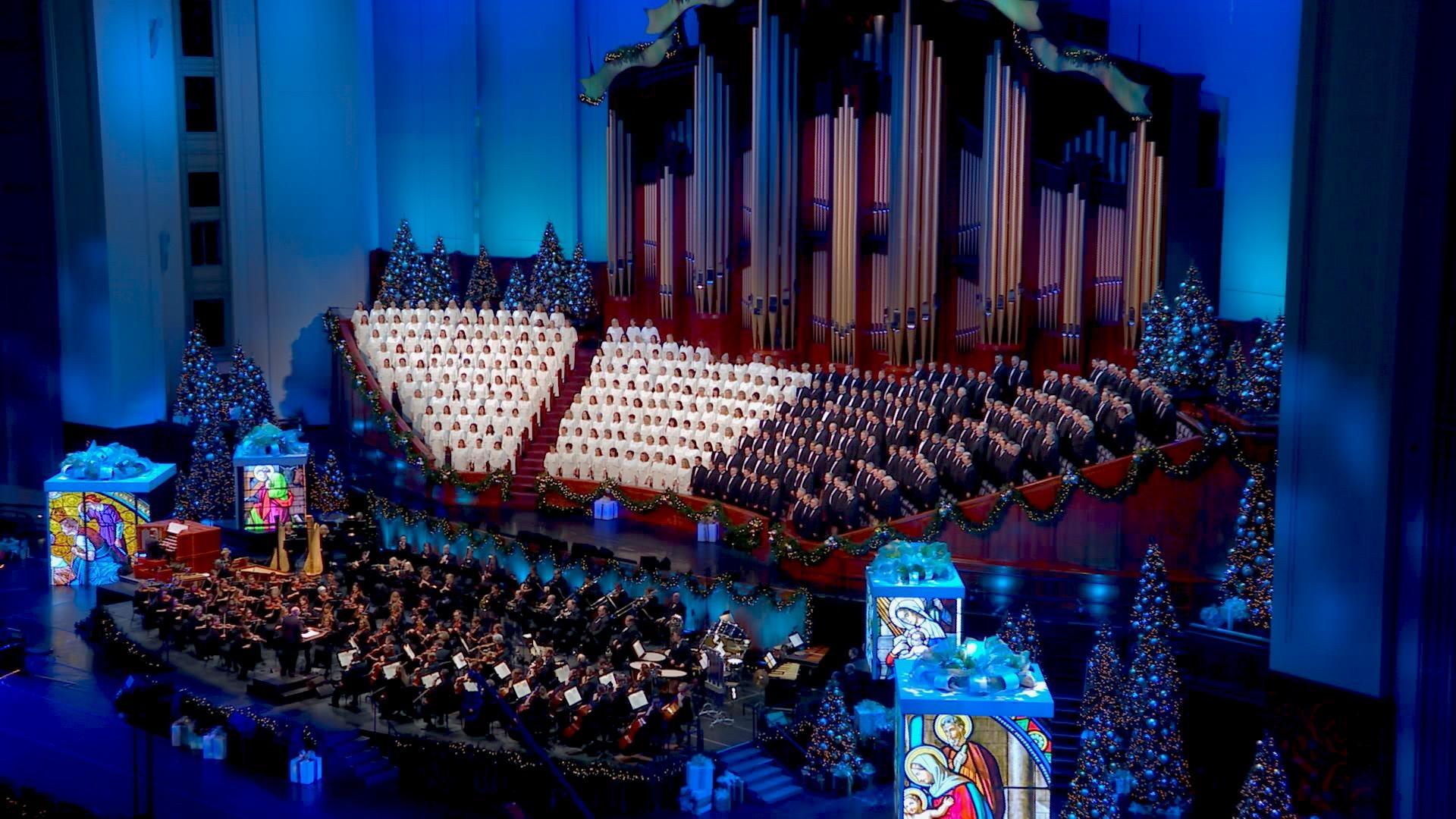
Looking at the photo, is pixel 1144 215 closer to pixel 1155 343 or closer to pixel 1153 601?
pixel 1155 343

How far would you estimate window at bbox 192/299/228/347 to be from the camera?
28.6 meters

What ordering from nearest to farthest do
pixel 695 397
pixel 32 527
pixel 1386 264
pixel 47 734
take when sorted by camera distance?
pixel 1386 264, pixel 47 734, pixel 695 397, pixel 32 527

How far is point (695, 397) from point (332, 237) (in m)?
9.17

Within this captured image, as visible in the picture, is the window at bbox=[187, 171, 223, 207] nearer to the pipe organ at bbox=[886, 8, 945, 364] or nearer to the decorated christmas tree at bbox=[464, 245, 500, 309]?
the decorated christmas tree at bbox=[464, 245, 500, 309]

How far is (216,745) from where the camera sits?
17.0m

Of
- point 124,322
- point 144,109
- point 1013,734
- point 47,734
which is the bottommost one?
point 47,734

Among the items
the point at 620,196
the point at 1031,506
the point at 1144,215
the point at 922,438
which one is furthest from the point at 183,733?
the point at 1144,215

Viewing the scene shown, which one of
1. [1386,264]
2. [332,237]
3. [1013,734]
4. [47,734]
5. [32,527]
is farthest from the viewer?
[332,237]

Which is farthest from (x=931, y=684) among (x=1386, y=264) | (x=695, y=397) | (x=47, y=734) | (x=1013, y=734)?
(x=695, y=397)

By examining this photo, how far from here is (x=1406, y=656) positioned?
1222 cm

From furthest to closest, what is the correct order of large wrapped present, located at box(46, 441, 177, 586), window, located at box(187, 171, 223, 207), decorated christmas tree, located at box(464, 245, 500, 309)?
1. decorated christmas tree, located at box(464, 245, 500, 309)
2. window, located at box(187, 171, 223, 207)
3. large wrapped present, located at box(46, 441, 177, 586)

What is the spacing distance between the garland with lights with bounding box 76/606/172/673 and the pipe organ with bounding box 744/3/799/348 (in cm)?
981

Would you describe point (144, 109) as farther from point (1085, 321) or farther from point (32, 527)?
point (1085, 321)

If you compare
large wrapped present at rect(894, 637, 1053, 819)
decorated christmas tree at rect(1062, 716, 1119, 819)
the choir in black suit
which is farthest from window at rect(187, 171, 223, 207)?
large wrapped present at rect(894, 637, 1053, 819)
